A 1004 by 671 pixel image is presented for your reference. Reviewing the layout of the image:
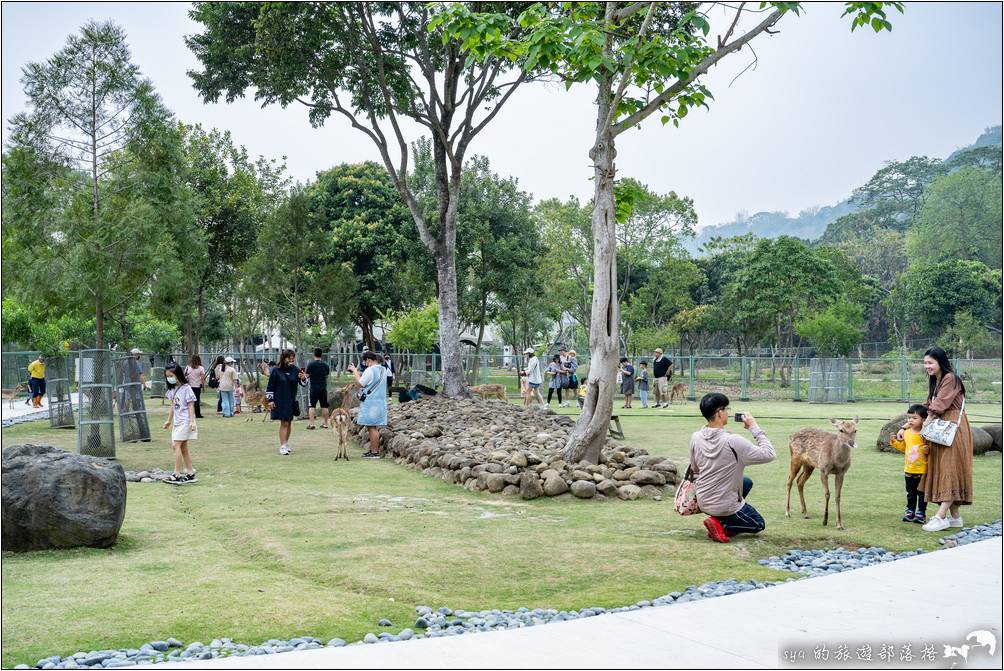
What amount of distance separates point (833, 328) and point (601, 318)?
113 ft

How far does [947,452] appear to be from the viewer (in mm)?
8305

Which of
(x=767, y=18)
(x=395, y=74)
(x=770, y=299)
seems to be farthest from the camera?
(x=770, y=299)

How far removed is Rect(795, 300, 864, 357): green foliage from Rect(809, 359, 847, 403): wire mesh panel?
10894 mm

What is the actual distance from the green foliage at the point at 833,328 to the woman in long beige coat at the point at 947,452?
3603 centimetres

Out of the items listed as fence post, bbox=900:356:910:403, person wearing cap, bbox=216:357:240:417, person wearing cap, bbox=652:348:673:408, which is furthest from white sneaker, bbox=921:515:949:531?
fence post, bbox=900:356:910:403

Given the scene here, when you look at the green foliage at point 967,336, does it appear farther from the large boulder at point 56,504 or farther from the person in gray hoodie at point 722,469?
the large boulder at point 56,504

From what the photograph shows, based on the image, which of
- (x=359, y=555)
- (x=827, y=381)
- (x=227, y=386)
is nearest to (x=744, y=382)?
(x=827, y=381)

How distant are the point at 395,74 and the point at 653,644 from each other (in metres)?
18.6

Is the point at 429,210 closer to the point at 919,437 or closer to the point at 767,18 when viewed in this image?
the point at 767,18

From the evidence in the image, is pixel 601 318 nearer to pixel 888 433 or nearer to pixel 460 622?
pixel 888 433

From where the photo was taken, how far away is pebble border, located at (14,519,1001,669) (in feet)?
15.5

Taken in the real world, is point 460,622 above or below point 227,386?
below

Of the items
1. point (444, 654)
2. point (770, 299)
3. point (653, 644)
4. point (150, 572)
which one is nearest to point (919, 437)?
point (653, 644)

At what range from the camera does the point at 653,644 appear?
4.64 meters
